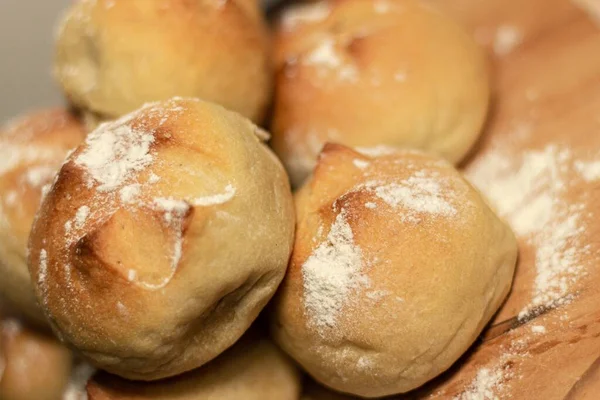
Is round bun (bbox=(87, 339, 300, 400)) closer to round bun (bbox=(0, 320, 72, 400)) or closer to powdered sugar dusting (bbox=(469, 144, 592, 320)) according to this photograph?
round bun (bbox=(0, 320, 72, 400))

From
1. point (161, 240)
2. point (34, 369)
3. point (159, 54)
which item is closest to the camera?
point (161, 240)

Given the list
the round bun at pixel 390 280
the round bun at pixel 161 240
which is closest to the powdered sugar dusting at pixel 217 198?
the round bun at pixel 161 240

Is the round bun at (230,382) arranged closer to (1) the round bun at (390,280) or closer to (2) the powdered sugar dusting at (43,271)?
(1) the round bun at (390,280)

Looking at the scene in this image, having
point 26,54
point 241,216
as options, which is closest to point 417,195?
point 241,216

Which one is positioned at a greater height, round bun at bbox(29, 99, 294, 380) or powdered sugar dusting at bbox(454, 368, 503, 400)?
round bun at bbox(29, 99, 294, 380)

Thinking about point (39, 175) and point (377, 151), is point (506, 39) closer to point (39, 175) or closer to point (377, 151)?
point (377, 151)

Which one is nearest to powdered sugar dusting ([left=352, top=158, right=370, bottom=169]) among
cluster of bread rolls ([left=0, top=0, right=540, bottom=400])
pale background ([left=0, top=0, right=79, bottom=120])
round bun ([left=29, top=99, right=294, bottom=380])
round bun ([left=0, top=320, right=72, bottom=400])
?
cluster of bread rolls ([left=0, top=0, right=540, bottom=400])

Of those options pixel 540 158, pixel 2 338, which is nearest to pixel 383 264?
pixel 540 158
